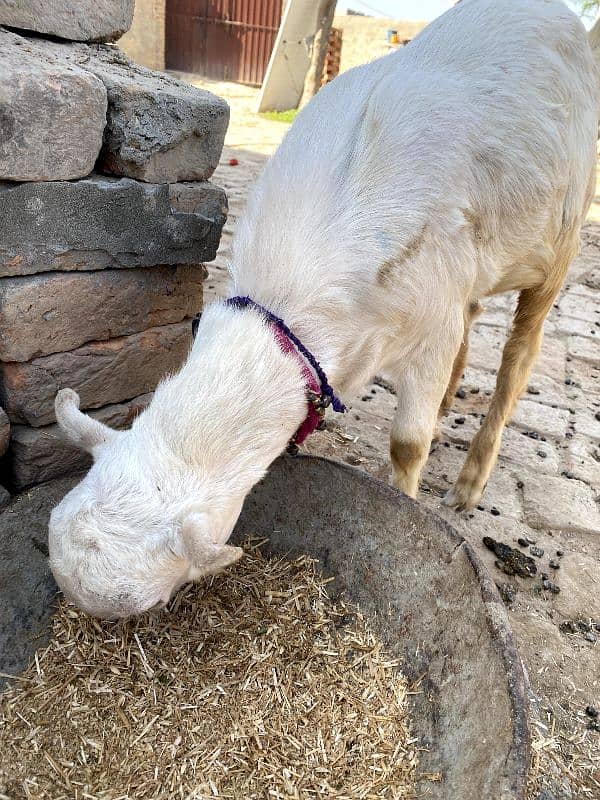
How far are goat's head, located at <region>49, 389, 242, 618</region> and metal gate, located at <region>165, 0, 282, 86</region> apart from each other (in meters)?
19.9

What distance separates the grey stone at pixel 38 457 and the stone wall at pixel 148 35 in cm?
1715

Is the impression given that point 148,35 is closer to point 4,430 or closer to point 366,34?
point 366,34

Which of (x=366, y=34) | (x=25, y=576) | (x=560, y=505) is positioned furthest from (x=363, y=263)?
(x=366, y=34)

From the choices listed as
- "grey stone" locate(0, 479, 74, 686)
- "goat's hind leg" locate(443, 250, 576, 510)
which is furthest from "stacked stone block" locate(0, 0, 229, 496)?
"goat's hind leg" locate(443, 250, 576, 510)

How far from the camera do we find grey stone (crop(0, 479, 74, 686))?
7.48ft

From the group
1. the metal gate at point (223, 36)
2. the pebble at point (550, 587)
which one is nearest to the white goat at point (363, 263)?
the pebble at point (550, 587)

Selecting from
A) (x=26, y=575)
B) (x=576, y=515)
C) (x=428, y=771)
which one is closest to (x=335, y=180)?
(x=26, y=575)

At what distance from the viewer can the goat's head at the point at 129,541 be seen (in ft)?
5.78

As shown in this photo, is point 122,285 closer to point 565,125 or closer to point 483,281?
point 483,281

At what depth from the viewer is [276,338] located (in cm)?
204

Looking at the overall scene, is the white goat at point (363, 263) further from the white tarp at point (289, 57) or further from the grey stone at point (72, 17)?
the white tarp at point (289, 57)

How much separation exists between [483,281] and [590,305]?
4063mm

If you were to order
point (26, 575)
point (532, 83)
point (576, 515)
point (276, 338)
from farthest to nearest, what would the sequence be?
1. point (576, 515)
2. point (532, 83)
3. point (26, 575)
4. point (276, 338)

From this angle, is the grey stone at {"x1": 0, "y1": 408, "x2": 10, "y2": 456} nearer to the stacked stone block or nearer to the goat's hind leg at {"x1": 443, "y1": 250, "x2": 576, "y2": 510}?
the stacked stone block
